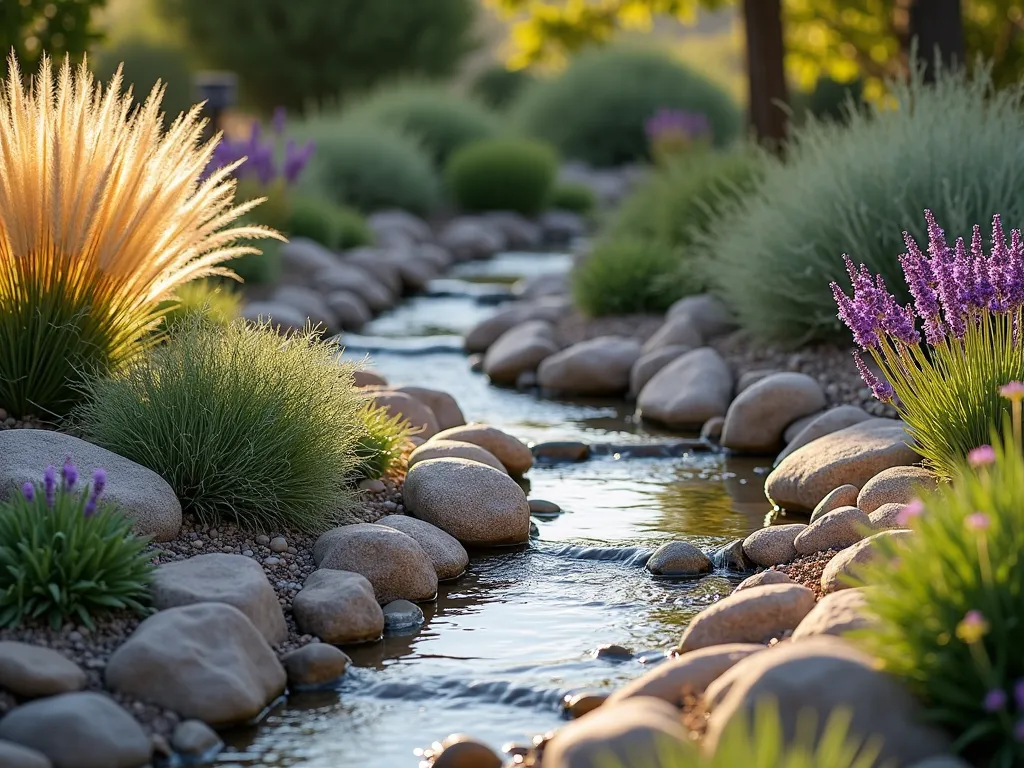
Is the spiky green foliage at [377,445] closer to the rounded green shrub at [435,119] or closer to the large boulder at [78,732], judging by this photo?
the large boulder at [78,732]

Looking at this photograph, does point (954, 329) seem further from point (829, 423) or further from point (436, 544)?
point (436, 544)

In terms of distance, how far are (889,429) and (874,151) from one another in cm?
225

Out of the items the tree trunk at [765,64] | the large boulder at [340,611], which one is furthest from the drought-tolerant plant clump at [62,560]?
the tree trunk at [765,64]

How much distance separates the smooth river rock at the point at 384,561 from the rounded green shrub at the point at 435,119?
13.1 metres

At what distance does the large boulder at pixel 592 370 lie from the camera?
337 inches

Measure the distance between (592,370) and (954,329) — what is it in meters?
3.84

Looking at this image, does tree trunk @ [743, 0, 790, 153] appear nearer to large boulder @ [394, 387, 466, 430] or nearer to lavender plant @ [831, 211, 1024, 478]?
large boulder @ [394, 387, 466, 430]

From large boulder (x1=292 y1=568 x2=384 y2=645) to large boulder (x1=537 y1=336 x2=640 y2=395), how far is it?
13.2ft

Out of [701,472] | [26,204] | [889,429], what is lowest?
[701,472]

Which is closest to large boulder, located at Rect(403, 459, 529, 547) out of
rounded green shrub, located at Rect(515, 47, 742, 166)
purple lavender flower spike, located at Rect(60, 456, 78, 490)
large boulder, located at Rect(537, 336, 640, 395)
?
purple lavender flower spike, located at Rect(60, 456, 78, 490)

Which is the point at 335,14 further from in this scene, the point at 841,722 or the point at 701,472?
the point at 841,722

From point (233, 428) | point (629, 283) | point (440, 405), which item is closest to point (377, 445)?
point (233, 428)

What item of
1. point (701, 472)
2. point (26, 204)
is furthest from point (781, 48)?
point (26, 204)

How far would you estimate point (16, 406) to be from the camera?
217 inches
